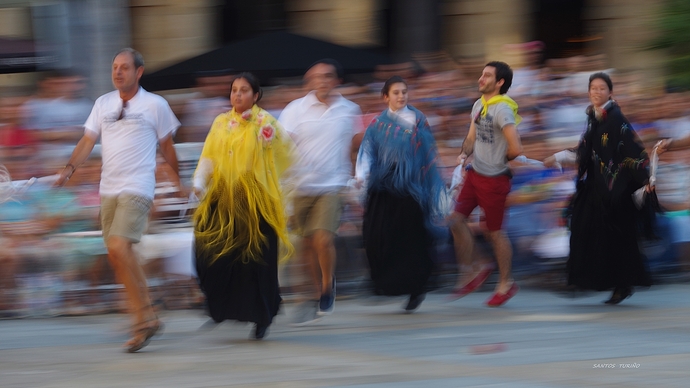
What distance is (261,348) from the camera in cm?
687

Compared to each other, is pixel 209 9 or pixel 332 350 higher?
pixel 209 9

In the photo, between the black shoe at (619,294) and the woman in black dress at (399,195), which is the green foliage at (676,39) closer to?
the black shoe at (619,294)

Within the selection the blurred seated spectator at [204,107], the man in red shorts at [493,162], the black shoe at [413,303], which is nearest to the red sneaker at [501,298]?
the man in red shorts at [493,162]

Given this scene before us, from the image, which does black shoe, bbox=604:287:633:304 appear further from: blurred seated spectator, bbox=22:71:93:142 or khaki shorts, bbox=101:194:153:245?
blurred seated spectator, bbox=22:71:93:142

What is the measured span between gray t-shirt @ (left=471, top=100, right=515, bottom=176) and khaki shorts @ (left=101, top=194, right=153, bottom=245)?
2762 millimetres

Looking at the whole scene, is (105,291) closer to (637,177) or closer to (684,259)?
(637,177)

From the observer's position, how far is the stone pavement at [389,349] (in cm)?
579

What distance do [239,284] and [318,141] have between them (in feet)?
4.63

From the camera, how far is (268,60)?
40.8 ft

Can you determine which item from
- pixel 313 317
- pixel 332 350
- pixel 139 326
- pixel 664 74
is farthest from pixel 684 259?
pixel 664 74

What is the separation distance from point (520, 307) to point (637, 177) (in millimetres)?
1307

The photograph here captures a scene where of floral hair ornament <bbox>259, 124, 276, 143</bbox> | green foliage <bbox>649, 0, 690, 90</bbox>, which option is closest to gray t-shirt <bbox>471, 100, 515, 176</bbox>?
floral hair ornament <bbox>259, 124, 276, 143</bbox>

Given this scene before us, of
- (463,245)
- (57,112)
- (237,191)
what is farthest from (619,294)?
(57,112)

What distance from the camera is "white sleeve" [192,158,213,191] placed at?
280 inches
